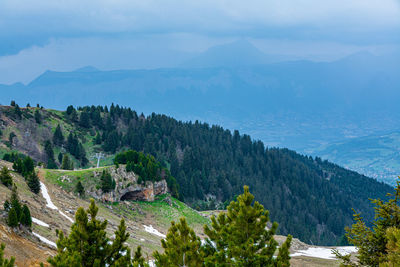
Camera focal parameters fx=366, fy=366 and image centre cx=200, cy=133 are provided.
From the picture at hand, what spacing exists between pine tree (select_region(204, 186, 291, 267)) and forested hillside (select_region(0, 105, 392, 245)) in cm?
7335

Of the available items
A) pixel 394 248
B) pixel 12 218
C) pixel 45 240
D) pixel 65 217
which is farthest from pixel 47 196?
pixel 394 248

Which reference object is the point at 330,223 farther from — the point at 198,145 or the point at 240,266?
the point at 240,266

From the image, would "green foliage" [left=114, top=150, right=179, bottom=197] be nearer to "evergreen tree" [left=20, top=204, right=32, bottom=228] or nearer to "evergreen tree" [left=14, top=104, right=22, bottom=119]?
"evergreen tree" [left=20, top=204, right=32, bottom=228]

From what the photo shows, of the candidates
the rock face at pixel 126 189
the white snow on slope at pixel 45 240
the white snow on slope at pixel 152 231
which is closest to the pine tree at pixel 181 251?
the white snow on slope at pixel 45 240

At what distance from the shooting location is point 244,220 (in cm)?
1875

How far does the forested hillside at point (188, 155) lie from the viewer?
371ft

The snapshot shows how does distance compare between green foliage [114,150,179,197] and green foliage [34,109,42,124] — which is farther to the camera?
green foliage [34,109,42,124]

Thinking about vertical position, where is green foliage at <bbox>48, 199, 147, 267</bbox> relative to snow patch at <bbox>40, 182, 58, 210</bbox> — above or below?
above

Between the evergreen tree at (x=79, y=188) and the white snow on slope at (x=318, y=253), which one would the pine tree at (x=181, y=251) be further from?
the white snow on slope at (x=318, y=253)

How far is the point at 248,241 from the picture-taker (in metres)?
18.3

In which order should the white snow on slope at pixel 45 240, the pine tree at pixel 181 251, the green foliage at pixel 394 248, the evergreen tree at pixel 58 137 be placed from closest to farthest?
the green foliage at pixel 394 248, the pine tree at pixel 181 251, the white snow on slope at pixel 45 240, the evergreen tree at pixel 58 137

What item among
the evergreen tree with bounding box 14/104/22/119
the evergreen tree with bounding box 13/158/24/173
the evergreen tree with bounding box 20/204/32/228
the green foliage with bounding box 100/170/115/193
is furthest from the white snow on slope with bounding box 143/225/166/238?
the evergreen tree with bounding box 14/104/22/119

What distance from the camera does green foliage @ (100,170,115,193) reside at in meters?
58.7

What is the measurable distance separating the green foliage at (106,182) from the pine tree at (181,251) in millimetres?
40718
